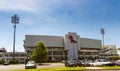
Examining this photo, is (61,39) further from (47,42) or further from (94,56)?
(94,56)

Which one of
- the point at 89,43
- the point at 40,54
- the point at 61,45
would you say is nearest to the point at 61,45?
the point at 61,45

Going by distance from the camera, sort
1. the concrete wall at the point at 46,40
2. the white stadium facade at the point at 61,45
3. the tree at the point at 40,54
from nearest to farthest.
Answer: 1. the tree at the point at 40,54
2. the concrete wall at the point at 46,40
3. the white stadium facade at the point at 61,45

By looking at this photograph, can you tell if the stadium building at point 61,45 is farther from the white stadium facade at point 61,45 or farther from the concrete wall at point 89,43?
the concrete wall at point 89,43

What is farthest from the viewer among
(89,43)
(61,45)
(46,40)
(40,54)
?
(89,43)

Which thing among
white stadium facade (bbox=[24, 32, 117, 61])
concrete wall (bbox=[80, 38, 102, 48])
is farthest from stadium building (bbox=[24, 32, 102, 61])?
concrete wall (bbox=[80, 38, 102, 48])

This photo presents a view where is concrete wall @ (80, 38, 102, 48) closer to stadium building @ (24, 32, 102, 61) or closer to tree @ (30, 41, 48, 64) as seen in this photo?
stadium building @ (24, 32, 102, 61)

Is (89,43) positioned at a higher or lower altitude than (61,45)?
higher

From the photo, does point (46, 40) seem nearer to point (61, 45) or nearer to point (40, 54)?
point (61, 45)

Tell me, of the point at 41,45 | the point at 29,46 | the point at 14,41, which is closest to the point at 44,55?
the point at 41,45

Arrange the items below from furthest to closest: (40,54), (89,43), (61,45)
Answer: (89,43) → (61,45) → (40,54)

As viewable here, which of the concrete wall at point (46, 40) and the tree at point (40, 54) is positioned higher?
the concrete wall at point (46, 40)

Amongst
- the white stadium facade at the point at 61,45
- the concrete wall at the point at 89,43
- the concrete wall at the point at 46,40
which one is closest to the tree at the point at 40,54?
the concrete wall at the point at 46,40

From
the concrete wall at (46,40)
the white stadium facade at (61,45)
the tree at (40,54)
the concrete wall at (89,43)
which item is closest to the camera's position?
the tree at (40,54)

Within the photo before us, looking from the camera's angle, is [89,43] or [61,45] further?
[89,43]
